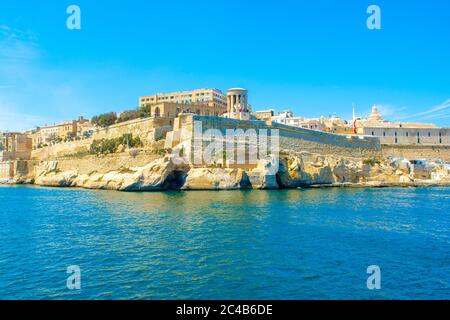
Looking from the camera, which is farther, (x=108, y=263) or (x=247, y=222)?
(x=247, y=222)

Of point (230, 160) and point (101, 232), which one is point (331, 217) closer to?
point (101, 232)

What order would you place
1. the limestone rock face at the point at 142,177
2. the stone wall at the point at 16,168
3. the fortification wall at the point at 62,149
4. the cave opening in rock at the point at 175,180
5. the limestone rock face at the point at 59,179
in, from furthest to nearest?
the stone wall at the point at 16,168 < the fortification wall at the point at 62,149 < the limestone rock face at the point at 59,179 < the cave opening in rock at the point at 175,180 < the limestone rock face at the point at 142,177

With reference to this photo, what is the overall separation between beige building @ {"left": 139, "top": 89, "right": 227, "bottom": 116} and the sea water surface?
37.0 m

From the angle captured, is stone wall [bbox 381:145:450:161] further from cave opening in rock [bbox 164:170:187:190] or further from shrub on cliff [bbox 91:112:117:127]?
shrub on cliff [bbox 91:112:117:127]

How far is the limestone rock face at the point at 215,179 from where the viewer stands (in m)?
28.9

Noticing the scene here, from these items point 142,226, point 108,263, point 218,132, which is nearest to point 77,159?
point 218,132

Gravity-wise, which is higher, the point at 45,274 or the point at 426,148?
the point at 426,148

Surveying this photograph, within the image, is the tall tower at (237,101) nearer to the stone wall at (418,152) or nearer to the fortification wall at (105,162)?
the fortification wall at (105,162)

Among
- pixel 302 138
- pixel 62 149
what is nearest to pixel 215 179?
pixel 302 138

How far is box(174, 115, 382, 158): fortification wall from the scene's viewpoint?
33281 millimetres

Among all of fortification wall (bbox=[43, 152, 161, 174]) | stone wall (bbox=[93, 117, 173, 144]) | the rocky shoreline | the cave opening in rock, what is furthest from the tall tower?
the cave opening in rock

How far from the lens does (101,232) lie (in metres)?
13.2

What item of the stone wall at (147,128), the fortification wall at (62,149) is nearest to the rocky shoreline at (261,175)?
the fortification wall at (62,149)
